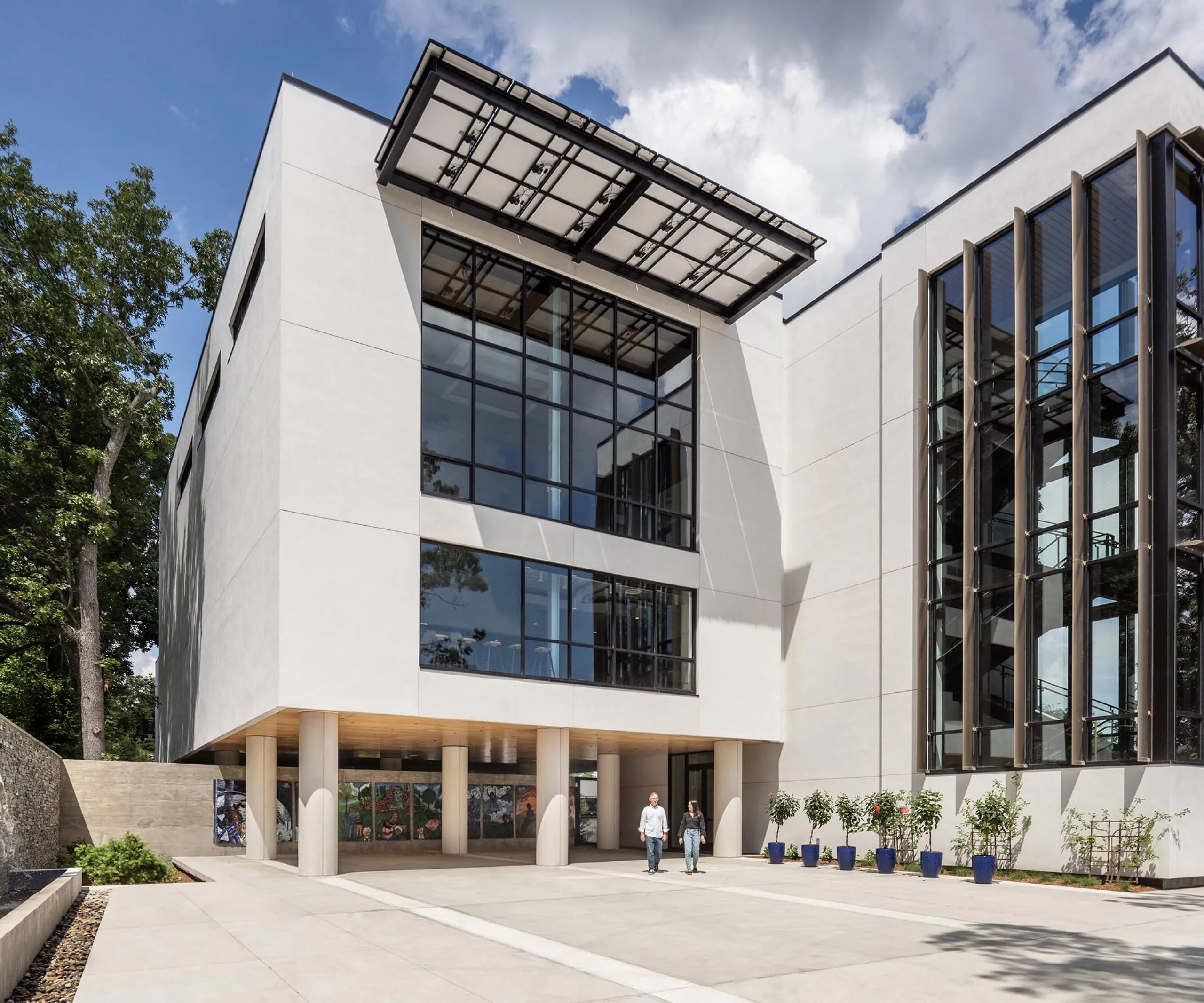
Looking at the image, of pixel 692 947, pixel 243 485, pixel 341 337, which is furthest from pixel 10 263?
pixel 692 947

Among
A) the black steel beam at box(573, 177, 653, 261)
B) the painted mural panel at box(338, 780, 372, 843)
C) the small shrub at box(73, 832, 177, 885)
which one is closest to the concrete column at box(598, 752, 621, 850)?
the painted mural panel at box(338, 780, 372, 843)

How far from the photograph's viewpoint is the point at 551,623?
21812 mm

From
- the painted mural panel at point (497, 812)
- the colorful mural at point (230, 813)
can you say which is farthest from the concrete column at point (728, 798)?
the colorful mural at point (230, 813)

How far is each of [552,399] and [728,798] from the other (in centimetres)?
1158

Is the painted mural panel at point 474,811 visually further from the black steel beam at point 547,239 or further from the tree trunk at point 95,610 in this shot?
the black steel beam at point 547,239

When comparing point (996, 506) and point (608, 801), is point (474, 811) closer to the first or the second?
point (608, 801)

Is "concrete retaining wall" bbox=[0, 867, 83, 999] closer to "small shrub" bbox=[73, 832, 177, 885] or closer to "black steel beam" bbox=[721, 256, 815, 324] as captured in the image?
"small shrub" bbox=[73, 832, 177, 885]

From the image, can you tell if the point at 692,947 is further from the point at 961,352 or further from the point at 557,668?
the point at 961,352

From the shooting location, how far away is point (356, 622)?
62.2 ft

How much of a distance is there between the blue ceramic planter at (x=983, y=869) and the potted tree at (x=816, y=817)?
5.23 meters

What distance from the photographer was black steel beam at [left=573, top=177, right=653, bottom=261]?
2167 cm

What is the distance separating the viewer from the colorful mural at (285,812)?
2720cm

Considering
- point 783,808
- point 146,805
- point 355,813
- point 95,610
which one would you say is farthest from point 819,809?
point 95,610

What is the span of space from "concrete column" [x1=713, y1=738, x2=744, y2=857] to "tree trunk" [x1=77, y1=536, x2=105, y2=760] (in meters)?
19.3
